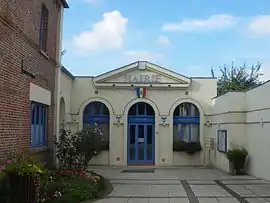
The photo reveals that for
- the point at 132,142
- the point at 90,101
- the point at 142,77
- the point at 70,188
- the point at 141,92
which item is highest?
the point at 142,77

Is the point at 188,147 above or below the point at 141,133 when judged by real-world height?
below

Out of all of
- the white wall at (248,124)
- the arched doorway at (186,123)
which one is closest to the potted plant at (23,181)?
the white wall at (248,124)

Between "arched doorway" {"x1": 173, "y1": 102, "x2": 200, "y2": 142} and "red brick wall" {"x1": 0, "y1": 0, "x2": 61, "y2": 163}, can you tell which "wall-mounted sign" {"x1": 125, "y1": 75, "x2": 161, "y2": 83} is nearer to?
"arched doorway" {"x1": 173, "y1": 102, "x2": 200, "y2": 142}

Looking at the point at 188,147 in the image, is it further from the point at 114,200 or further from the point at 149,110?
the point at 114,200

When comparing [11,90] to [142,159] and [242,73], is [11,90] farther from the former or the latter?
[242,73]

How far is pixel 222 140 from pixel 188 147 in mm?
3670

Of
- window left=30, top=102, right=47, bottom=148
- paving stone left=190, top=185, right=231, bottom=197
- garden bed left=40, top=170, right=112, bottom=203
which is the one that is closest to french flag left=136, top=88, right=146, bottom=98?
window left=30, top=102, right=47, bottom=148

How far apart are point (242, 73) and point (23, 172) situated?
36105mm

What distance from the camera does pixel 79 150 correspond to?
607 inches

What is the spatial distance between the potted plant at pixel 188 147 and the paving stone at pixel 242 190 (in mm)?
9473

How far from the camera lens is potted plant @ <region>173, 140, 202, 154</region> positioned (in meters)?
23.5

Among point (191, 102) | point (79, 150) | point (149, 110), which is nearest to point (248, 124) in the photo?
point (191, 102)

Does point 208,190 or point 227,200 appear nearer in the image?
point 227,200

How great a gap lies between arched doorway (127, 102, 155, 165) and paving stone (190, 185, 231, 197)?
32.3 feet
